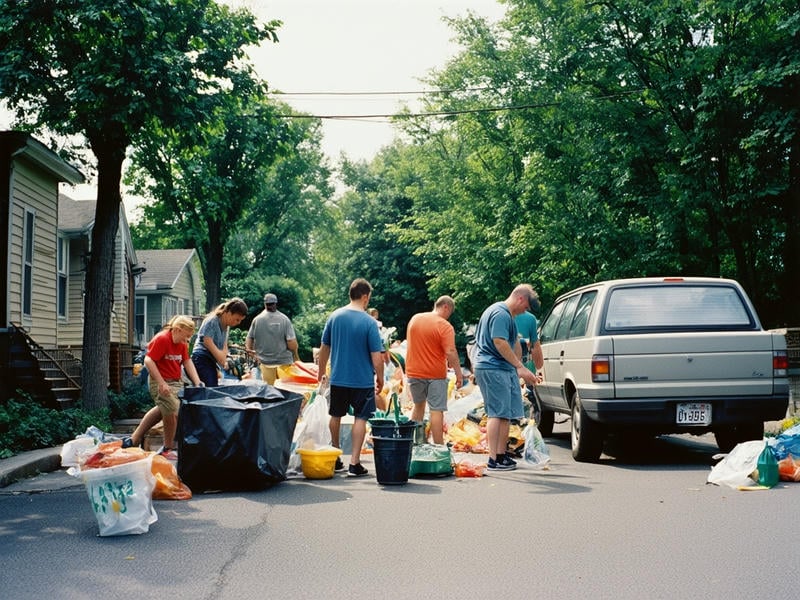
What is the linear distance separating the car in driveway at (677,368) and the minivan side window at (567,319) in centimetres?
134

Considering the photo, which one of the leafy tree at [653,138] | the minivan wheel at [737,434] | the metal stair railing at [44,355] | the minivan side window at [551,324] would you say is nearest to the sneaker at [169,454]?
the minivan side window at [551,324]

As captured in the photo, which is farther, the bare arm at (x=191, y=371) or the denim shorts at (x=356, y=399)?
the bare arm at (x=191, y=371)

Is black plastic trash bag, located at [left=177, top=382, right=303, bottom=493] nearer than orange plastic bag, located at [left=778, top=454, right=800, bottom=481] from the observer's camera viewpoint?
Yes

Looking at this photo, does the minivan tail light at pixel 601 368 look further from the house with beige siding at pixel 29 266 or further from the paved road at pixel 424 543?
the house with beige siding at pixel 29 266

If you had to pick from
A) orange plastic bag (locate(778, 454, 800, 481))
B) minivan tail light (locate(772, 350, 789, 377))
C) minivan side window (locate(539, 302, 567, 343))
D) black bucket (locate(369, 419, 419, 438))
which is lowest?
orange plastic bag (locate(778, 454, 800, 481))

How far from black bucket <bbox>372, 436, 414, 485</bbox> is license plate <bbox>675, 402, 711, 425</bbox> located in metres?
2.82

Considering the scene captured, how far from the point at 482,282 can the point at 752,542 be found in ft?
80.7

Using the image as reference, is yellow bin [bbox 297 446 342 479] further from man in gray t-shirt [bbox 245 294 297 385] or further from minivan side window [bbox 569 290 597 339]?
man in gray t-shirt [bbox 245 294 297 385]

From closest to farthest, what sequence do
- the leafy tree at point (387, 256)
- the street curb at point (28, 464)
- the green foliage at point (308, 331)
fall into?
the street curb at point (28, 464) < the green foliage at point (308, 331) < the leafy tree at point (387, 256)

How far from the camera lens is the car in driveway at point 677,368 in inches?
363

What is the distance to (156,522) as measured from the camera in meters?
6.68

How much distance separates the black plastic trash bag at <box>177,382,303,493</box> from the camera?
8008 millimetres

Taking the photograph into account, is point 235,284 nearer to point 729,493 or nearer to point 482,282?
point 482,282

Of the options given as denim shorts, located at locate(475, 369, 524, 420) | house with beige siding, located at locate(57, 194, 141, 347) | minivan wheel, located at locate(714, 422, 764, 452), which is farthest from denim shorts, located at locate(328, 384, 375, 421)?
house with beige siding, located at locate(57, 194, 141, 347)
